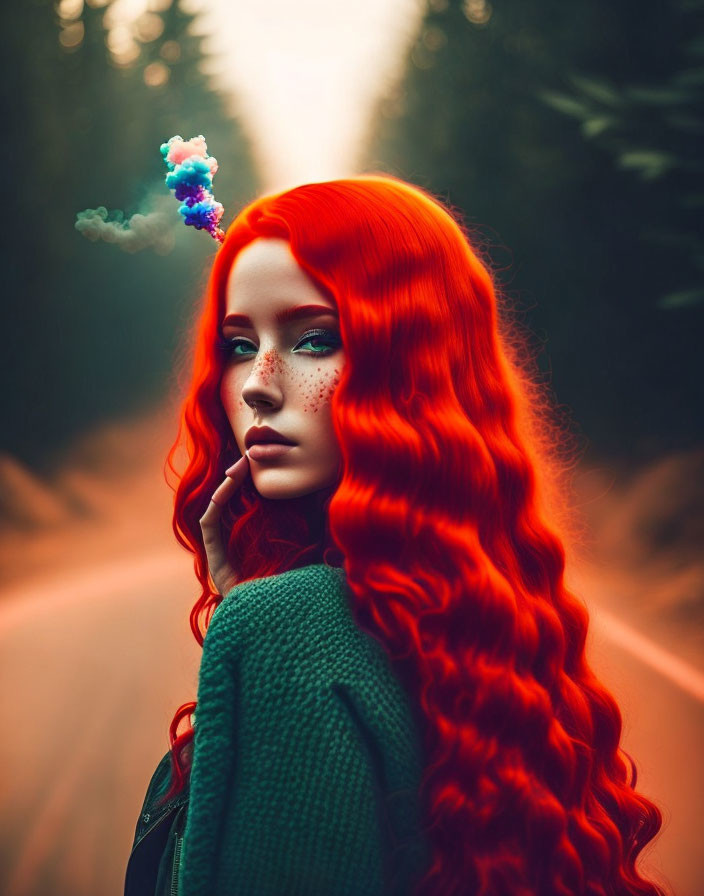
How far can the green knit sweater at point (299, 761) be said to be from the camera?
29.1 inches

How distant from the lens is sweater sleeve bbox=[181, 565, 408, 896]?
2.42 ft

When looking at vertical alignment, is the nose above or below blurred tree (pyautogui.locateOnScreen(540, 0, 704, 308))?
below

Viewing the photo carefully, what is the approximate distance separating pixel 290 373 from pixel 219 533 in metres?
0.24

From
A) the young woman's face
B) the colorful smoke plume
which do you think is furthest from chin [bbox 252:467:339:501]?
the colorful smoke plume

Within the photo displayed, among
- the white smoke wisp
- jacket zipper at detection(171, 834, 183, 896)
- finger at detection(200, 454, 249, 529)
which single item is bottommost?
jacket zipper at detection(171, 834, 183, 896)

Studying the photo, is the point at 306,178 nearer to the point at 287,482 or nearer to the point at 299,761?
the point at 287,482

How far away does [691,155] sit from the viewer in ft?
5.72

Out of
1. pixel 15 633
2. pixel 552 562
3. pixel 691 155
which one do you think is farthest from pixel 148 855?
pixel 691 155

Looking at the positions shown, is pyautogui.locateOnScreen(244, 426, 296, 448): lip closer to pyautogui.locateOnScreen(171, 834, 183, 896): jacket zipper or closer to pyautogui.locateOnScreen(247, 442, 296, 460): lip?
pyautogui.locateOnScreen(247, 442, 296, 460): lip

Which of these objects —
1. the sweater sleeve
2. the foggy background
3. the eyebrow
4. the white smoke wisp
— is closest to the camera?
the sweater sleeve

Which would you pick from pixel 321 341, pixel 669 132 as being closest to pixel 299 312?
pixel 321 341

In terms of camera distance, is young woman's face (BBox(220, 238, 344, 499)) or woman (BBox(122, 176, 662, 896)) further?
young woman's face (BBox(220, 238, 344, 499))

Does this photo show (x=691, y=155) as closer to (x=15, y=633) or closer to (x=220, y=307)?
(x=220, y=307)

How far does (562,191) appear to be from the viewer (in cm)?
182
